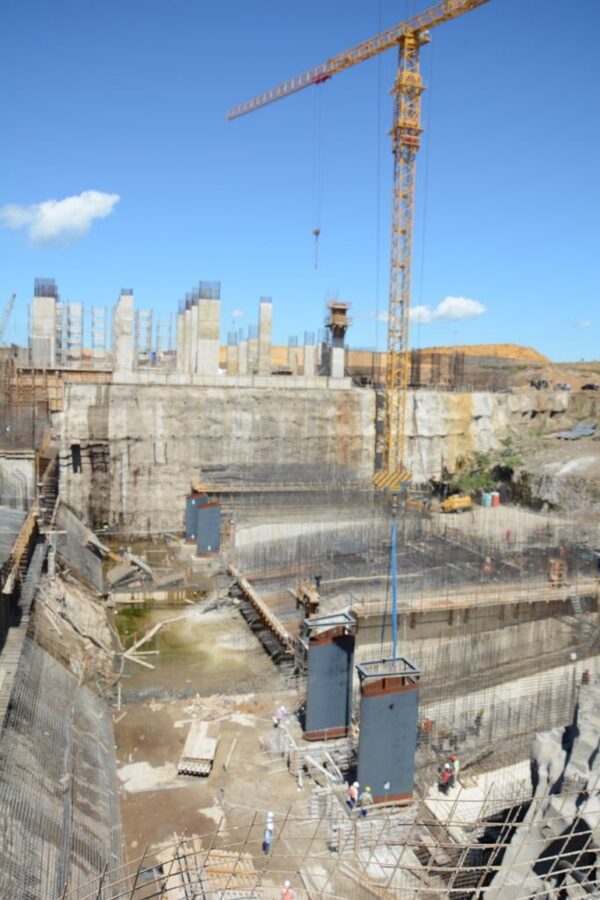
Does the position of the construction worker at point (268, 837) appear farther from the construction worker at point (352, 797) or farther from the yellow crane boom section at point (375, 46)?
the yellow crane boom section at point (375, 46)

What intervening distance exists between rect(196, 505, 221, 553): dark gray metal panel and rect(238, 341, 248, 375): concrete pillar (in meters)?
13.2

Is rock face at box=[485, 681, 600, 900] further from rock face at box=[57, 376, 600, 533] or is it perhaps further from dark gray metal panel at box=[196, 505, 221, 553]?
rock face at box=[57, 376, 600, 533]

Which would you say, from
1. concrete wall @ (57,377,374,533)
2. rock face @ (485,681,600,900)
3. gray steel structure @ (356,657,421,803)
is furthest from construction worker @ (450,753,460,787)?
concrete wall @ (57,377,374,533)

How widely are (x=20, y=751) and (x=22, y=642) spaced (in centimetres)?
279

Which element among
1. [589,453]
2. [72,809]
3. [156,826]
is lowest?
[156,826]

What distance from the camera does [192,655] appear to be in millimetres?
16125

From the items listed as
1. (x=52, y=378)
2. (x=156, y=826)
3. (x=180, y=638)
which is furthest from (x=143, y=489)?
(x=156, y=826)

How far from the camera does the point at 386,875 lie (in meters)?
8.67

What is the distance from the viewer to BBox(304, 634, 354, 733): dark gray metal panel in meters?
12.3

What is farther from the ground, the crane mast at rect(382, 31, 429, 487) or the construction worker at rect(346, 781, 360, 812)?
the crane mast at rect(382, 31, 429, 487)

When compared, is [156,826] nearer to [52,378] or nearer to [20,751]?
[20,751]

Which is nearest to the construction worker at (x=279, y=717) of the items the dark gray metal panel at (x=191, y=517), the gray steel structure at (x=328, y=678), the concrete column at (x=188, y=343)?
the gray steel structure at (x=328, y=678)

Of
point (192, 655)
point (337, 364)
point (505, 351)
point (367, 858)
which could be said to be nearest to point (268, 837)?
point (367, 858)

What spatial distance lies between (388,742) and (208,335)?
20.5 m
